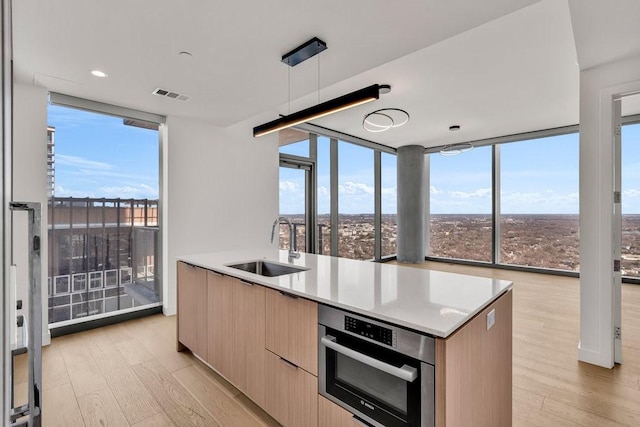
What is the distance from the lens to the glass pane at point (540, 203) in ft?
19.5

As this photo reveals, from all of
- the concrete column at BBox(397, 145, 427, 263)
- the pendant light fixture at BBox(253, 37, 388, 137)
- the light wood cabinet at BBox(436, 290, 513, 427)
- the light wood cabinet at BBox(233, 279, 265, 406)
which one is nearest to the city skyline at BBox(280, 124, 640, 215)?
the concrete column at BBox(397, 145, 427, 263)

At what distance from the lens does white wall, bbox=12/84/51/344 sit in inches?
115

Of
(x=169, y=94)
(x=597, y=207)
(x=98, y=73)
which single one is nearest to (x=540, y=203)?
(x=597, y=207)

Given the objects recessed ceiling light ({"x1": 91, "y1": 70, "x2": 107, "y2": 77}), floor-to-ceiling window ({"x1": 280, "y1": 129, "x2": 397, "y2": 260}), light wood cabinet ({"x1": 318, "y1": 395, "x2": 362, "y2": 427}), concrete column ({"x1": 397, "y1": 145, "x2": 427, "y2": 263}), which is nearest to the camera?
light wood cabinet ({"x1": 318, "y1": 395, "x2": 362, "y2": 427})

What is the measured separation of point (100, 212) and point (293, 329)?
3131 millimetres

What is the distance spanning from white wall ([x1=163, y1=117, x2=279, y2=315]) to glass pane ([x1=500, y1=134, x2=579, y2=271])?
196 inches

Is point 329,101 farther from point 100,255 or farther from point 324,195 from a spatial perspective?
point 324,195

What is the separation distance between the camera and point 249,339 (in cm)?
203

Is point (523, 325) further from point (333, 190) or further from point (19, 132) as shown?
point (19, 132)

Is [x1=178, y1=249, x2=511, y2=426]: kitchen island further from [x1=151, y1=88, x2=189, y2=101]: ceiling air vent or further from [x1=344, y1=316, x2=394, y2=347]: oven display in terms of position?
[x1=151, y1=88, x2=189, y2=101]: ceiling air vent

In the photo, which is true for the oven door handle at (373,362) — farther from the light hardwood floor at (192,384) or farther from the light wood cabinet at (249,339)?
the light hardwood floor at (192,384)

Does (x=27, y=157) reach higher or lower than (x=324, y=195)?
higher

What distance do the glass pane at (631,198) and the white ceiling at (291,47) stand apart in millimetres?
1869

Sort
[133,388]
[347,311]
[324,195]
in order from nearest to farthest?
[347,311] → [133,388] → [324,195]
